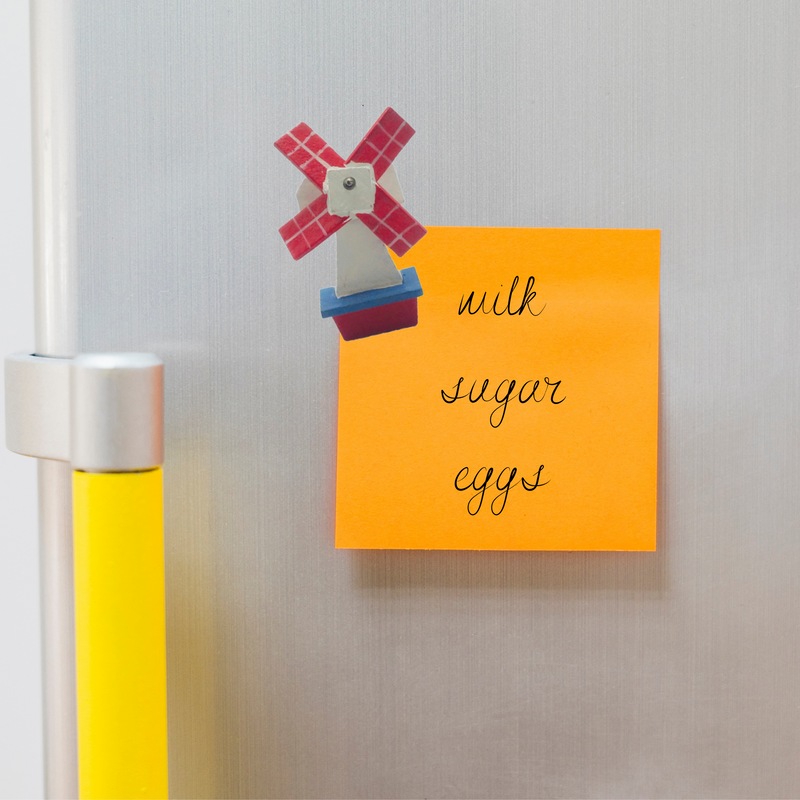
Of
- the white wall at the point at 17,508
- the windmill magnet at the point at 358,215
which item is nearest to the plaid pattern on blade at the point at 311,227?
the windmill magnet at the point at 358,215

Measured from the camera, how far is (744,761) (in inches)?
14.5

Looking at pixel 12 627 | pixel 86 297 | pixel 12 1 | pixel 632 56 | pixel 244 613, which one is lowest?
pixel 12 627

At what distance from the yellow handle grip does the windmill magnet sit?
12 centimetres

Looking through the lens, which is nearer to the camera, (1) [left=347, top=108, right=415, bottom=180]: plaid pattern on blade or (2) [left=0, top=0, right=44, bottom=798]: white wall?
(1) [left=347, top=108, right=415, bottom=180]: plaid pattern on blade

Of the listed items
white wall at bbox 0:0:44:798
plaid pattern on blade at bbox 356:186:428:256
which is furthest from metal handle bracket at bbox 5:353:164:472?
white wall at bbox 0:0:44:798

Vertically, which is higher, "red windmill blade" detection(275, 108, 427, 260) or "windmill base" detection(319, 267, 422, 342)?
"red windmill blade" detection(275, 108, 427, 260)

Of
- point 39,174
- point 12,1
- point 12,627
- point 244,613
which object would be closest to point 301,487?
point 244,613

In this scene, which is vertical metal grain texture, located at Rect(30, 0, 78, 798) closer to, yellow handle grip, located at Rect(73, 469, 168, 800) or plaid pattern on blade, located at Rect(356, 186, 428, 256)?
yellow handle grip, located at Rect(73, 469, 168, 800)

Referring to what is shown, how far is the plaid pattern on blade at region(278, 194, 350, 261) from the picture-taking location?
29cm

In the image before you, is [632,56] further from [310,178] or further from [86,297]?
[86,297]

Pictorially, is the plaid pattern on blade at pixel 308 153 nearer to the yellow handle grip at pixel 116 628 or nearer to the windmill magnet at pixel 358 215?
the windmill magnet at pixel 358 215

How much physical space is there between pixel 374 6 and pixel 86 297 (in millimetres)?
199

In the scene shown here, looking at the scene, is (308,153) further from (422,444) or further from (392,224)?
(422,444)

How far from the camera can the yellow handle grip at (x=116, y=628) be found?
0.29 m
